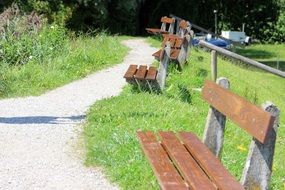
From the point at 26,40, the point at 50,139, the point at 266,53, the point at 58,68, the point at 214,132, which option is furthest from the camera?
the point at 266,53

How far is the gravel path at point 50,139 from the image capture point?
5.49 m

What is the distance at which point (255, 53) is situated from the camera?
89.3 ft

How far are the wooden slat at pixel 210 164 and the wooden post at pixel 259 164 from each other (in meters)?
0.12

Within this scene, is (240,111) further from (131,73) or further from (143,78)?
(131,73)

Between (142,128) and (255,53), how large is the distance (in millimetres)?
21158

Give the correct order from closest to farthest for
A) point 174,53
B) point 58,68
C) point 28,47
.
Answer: point 58,68, point 174,53, point 28,47

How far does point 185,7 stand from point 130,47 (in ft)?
40.0

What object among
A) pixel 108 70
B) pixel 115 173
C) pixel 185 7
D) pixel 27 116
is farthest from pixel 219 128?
pixel 185 7

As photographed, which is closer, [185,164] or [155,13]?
[185,164]

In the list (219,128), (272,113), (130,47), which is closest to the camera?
(272,113)

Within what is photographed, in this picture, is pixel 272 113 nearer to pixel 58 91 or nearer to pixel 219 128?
pixel 219 128

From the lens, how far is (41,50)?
12656 mm

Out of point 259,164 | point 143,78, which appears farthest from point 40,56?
point 259,164

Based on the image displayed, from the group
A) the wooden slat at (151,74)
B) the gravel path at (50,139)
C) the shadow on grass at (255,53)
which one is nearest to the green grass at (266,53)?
the shadow on grass at (255,53)
